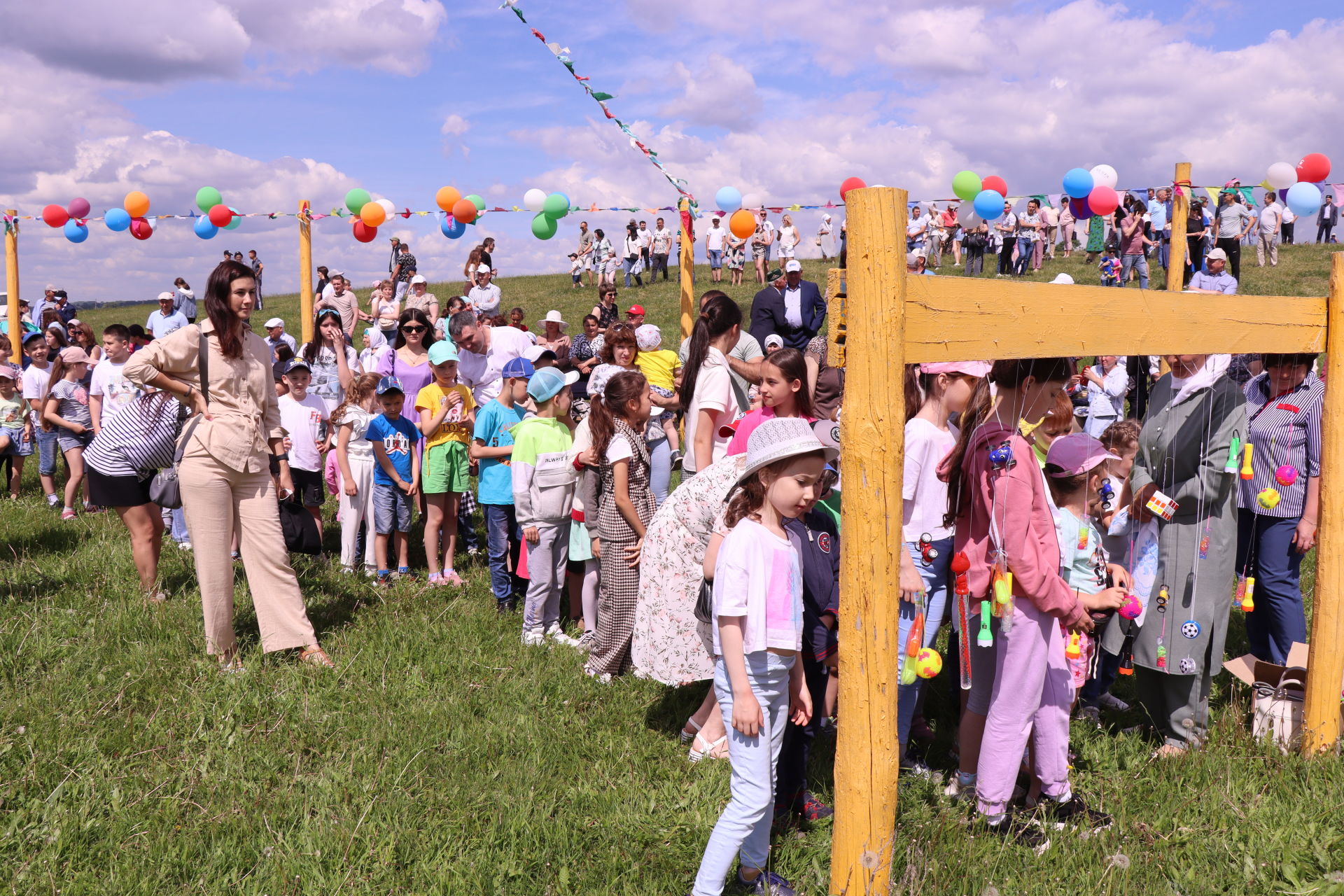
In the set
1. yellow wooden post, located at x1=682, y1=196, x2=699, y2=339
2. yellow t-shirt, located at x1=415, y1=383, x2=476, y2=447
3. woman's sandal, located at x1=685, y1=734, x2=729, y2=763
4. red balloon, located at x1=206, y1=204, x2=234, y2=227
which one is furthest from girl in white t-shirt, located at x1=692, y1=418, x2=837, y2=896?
red balloon, located at x1=206, y1=204, x2=234, y2=227

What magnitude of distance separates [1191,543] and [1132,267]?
51.2ft

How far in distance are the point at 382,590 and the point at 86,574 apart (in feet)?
7.34

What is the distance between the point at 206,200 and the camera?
427 inches

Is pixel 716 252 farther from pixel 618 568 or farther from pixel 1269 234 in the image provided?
pixel 618 568

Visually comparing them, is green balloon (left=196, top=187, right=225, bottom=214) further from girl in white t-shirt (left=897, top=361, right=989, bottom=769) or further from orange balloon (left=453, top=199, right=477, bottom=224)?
girl in white t-shirt (left=897, top=361, right=989, bottom=769)

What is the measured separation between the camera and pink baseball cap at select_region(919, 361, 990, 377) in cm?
383

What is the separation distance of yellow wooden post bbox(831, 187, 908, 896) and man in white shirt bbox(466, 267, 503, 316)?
33.6ft

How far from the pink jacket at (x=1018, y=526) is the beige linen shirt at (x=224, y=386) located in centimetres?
379

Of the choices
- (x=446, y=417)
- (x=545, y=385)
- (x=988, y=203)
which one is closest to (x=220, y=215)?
(x=446, y=417)

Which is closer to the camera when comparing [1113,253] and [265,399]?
[265,399]

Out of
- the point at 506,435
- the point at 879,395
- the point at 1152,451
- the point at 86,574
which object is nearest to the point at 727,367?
the point at 506,435

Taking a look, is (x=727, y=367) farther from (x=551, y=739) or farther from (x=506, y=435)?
(x=551, y=739)

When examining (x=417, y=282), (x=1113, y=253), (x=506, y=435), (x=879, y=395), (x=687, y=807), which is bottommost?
(x=687, y=807)

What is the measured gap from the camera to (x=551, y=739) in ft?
14.6
